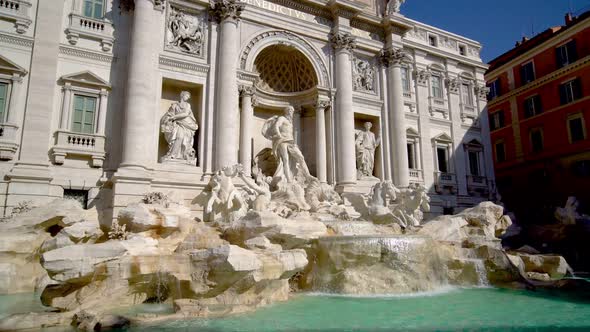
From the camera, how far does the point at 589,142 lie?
22391 millimetres

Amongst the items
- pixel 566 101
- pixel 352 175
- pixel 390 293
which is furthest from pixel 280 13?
pixel 566 101

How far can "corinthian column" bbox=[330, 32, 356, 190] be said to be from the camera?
57.0ft

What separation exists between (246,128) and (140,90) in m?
4.18

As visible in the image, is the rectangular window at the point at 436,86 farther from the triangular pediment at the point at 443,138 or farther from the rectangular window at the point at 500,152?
the rectangular window at the point at 500,152

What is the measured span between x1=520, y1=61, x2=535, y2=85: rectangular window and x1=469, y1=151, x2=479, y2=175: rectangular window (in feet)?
26.0

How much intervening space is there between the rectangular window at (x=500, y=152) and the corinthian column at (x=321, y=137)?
56.9ft

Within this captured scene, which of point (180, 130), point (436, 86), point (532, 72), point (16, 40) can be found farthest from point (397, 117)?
point (16, 40)

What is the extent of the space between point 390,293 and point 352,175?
853 centimetres

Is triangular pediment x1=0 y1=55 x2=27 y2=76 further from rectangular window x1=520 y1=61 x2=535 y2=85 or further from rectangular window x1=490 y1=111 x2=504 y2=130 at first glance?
rectangular window x1=490 y1=111 x2=504 y2=130

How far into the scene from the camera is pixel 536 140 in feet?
85.5

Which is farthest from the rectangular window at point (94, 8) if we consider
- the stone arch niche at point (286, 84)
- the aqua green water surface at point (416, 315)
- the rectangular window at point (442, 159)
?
the rectangular window at point (442, 159)

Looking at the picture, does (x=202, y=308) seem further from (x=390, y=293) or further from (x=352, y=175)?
(x=352, y=175)

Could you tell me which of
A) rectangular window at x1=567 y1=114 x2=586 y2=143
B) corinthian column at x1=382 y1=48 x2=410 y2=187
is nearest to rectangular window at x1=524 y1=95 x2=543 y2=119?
rectangular window at x1=567 y1=114 x2=586 y2=143

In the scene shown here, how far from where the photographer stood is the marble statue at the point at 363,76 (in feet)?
63.7
